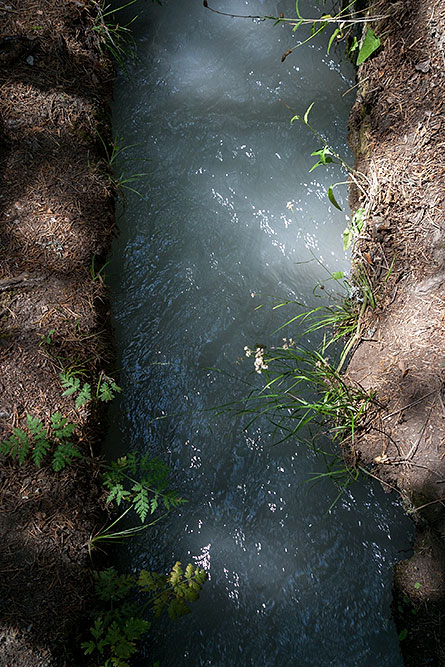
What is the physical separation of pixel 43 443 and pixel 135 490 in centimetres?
51

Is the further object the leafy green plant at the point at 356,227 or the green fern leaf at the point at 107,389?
the leafy green plant at the point at 356,227

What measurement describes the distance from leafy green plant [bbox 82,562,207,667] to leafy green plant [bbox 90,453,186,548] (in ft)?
0.71

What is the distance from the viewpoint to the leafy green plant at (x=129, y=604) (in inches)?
88.5

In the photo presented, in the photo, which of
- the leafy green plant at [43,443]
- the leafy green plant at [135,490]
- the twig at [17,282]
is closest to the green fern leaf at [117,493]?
the leafy green plant at [135,490]

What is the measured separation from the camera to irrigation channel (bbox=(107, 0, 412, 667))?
8.43 feet

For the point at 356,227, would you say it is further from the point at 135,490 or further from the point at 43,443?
the point at 43,443

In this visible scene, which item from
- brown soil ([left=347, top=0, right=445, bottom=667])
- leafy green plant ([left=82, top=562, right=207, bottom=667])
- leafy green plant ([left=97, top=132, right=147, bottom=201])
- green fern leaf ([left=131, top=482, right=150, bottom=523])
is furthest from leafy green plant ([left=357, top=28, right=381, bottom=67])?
leafy green plant ([left=82, top=562, right=207, bottom=667])

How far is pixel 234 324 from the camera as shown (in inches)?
123

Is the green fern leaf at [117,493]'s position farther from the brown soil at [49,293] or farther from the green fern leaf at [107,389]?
the green fern leaf at [107,389]

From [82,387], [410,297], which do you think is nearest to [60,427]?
[82,387]

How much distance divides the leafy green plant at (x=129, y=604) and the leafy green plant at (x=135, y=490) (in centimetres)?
22

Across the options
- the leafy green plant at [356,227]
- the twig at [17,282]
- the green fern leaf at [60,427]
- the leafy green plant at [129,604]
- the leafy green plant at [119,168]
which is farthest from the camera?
the leafy green plant at [119,168]

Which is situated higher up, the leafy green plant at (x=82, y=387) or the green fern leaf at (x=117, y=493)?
the leafy green plant at (x=82, y=387)

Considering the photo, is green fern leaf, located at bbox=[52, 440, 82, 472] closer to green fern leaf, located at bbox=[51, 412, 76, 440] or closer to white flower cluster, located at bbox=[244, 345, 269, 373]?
green fern leaf, located at bbox=[51, 412, 76, 440]
